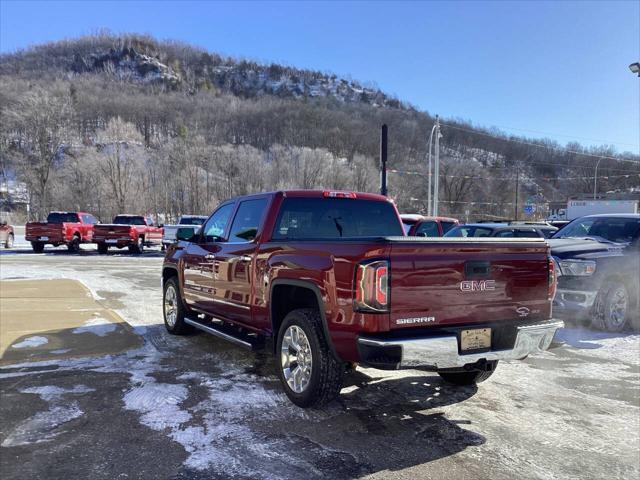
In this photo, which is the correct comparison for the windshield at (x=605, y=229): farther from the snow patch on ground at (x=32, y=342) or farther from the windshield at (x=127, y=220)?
the windshield at (x=127, y=220)

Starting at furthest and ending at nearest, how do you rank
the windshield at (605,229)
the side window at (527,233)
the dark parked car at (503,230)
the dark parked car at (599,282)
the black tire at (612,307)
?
1. the side window at (527,233)
2. the dark parked car at (503,230)
3. the windshield at (605,229)
4. the black tire at (612,307)
5. the dark parked car at (599,282)

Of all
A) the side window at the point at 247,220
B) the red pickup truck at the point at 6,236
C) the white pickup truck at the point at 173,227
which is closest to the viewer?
the side window at the point at 247,220

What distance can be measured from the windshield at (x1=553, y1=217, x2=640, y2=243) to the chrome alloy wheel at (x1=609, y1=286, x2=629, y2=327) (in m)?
1.18

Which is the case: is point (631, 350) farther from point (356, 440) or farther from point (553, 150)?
point (553, 150)

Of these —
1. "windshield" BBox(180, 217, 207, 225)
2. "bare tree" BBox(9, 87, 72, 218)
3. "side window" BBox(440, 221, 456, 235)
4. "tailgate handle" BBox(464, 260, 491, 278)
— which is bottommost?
"tailgate handle" BBox(464, 260, 491, 278)

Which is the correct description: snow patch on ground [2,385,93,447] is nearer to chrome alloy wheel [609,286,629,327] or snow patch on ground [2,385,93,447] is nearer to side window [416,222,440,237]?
chrome alloy wheel [609,286,629,327]

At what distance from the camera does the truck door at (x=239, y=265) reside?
497 centimetres

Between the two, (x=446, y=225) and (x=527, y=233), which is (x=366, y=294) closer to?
(x=527, y=233)

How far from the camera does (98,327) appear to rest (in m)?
7.22

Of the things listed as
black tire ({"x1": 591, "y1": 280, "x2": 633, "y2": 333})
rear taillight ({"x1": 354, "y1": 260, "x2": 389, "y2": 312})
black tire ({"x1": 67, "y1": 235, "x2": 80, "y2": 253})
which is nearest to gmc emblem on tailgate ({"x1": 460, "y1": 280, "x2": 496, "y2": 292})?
rear taillight ({"x1": 354, "y1": 260, "x2": 389, "y2": 312})

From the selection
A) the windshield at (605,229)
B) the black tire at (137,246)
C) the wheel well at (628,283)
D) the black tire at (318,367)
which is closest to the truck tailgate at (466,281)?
the black tire at (318,367)

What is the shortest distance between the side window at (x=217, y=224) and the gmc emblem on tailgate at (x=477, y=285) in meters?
3.04

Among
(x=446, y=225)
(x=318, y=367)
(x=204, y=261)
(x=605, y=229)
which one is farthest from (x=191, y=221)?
(x=318, y=367)

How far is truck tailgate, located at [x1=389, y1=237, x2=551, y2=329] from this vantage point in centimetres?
348
